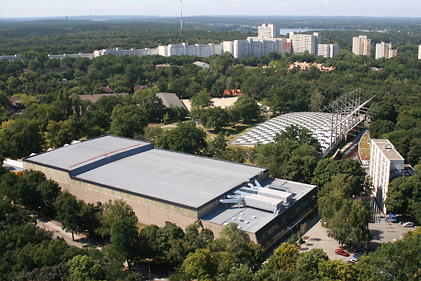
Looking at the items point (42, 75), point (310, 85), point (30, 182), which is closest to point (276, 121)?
point (310, 85)

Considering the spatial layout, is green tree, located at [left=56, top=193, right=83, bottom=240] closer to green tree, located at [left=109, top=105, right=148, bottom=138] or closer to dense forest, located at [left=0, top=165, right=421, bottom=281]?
dense forest, located at [left=0, top=165, right=421, bottom=281]

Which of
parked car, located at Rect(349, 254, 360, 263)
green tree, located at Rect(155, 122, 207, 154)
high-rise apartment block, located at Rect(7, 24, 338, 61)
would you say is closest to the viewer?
parked car, located at Rect(349, 254, 360, 263)

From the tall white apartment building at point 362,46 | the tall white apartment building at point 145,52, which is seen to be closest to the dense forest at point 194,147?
the tall white apartment building at point 145,52

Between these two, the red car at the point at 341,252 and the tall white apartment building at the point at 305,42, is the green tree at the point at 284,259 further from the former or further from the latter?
the tall white apartment building at the point at 305,42

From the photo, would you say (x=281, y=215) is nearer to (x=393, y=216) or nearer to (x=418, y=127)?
(x=393, y=216)

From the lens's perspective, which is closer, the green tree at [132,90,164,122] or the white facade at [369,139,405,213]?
the white facade at [369,139,405,213]

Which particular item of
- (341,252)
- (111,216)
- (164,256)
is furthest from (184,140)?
(341,252)

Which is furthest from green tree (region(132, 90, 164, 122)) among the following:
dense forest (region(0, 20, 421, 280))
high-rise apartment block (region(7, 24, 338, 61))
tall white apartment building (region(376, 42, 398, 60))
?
tall white apartment building (region(376, 42, 398, 60))

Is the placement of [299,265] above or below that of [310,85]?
below
